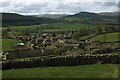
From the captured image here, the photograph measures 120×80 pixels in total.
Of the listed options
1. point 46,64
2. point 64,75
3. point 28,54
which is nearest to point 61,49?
point 28,54

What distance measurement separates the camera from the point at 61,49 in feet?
175

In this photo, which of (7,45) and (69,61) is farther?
(7,45)

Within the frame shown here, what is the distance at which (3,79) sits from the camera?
24.5 m

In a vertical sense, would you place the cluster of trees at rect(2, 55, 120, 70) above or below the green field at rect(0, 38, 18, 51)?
below

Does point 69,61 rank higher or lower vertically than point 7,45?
lower

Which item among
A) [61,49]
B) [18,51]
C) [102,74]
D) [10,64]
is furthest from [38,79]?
[61,49]

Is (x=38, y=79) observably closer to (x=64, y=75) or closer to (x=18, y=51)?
(x=64, y=75)

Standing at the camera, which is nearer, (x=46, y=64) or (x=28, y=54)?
(x=46, y=64)

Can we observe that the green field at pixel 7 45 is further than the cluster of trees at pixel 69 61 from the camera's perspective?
Yes

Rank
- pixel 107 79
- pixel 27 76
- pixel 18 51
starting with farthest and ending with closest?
pixel 18 51 < pixel 27 76 < pixel 107 79

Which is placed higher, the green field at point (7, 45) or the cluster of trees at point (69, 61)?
the green field at point (7, 45)

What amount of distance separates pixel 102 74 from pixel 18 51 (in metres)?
22.8

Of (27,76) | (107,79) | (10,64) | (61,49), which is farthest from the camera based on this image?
(61,49)

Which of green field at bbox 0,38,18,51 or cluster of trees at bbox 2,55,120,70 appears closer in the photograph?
cluster of trees at bbox 2,55,120,70
